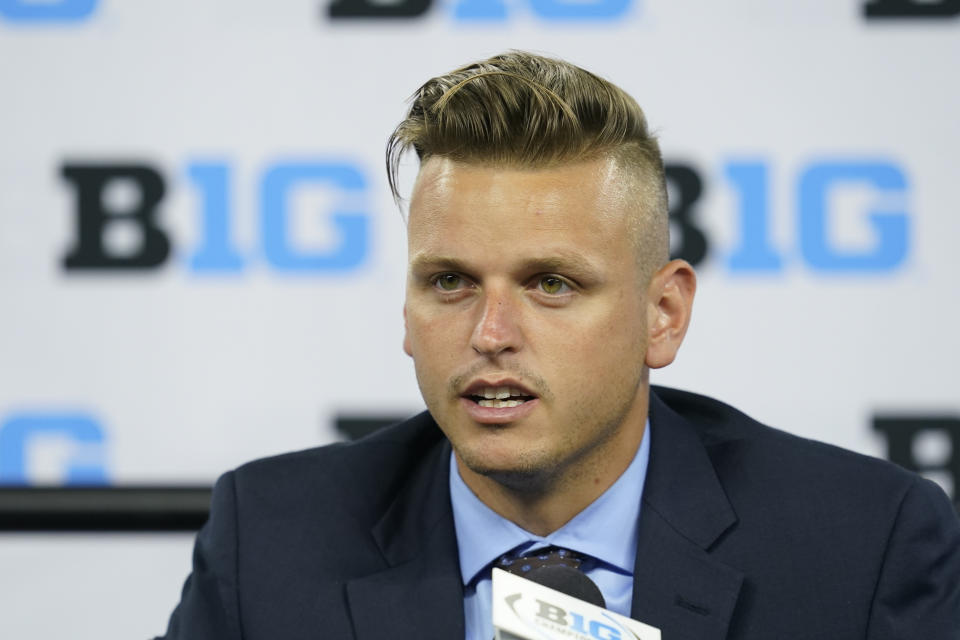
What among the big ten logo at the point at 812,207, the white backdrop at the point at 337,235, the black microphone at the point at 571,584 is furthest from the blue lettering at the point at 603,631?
the big ten logo at the point at 812,207

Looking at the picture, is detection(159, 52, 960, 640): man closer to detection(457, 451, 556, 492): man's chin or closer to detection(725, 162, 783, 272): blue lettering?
detection(457, 451, 556, 492): man's chin

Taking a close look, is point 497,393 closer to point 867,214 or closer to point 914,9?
point 867,214

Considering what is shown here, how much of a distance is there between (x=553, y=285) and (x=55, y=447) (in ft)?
4.48

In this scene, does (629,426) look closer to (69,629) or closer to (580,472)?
(580,472)

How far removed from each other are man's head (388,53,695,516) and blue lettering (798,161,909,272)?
2.84ft

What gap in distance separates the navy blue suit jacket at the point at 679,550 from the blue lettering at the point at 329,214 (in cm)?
73

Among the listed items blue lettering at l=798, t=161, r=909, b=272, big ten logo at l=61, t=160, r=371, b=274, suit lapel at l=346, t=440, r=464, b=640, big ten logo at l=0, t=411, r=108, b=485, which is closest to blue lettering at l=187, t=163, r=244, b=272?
big ten logo at l=61, t=160, r=371, b=274

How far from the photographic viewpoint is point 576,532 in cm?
166

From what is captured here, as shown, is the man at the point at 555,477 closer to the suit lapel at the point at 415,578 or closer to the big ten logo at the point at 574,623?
the suit lapel at the point at 415,578

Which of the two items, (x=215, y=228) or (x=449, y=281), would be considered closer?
(x=449, y=281)

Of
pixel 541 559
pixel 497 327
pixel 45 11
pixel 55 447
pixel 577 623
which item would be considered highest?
pixel 45 11

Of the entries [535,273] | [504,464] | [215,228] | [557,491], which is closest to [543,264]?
[535,273]

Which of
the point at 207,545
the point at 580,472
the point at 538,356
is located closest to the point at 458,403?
the point at 538,356

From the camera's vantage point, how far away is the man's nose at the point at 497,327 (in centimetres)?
144
